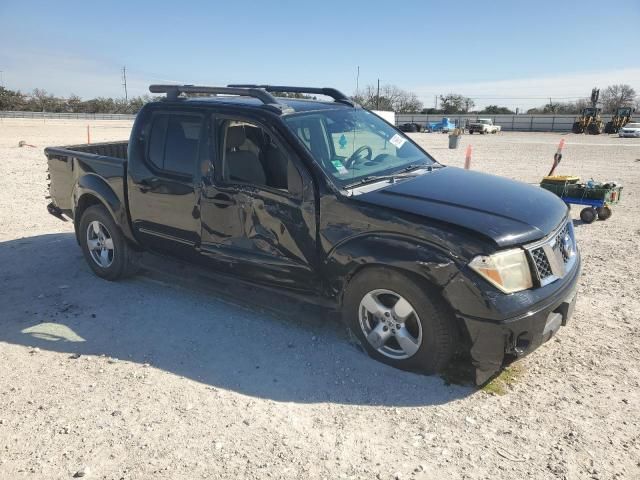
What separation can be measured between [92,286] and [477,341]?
13.3 ft

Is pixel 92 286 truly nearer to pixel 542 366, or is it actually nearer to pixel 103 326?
pixel 103 326

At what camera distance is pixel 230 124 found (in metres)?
4.24

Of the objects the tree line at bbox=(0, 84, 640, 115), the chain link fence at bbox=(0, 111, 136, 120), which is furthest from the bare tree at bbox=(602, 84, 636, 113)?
the chain link fence at bbox=(0, 111, 136, 120)

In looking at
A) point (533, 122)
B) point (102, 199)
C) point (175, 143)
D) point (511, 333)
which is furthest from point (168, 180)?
point (533, 122)

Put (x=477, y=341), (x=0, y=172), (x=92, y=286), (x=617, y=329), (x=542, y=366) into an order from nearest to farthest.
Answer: (x=477, y=341) → (x=542, y=366) → (x=617, y=329) → (x=92, y=286) → (x=0, y=172)

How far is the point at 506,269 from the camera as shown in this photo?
3107 millimetres

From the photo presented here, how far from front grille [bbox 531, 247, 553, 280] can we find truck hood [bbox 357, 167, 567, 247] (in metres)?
0.09

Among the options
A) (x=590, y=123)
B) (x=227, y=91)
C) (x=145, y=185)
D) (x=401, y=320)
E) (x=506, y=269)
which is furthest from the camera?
(x=590, y=123)

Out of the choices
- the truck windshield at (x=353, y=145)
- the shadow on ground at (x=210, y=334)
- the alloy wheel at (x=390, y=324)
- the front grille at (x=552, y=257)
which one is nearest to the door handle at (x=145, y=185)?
the shadow on ground at (x=210, y=334)

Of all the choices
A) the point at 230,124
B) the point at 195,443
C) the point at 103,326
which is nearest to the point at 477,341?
the point at 195,443

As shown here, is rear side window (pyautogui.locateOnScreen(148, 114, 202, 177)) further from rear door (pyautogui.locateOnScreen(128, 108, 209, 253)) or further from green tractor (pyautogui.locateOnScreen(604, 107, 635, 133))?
green tractor (pyautogui.locateOnScreen(604, 107, 635, 133))

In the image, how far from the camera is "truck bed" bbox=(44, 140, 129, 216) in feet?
16.7

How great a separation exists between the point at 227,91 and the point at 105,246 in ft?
7.76

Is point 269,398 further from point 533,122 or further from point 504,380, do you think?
point 533,122
